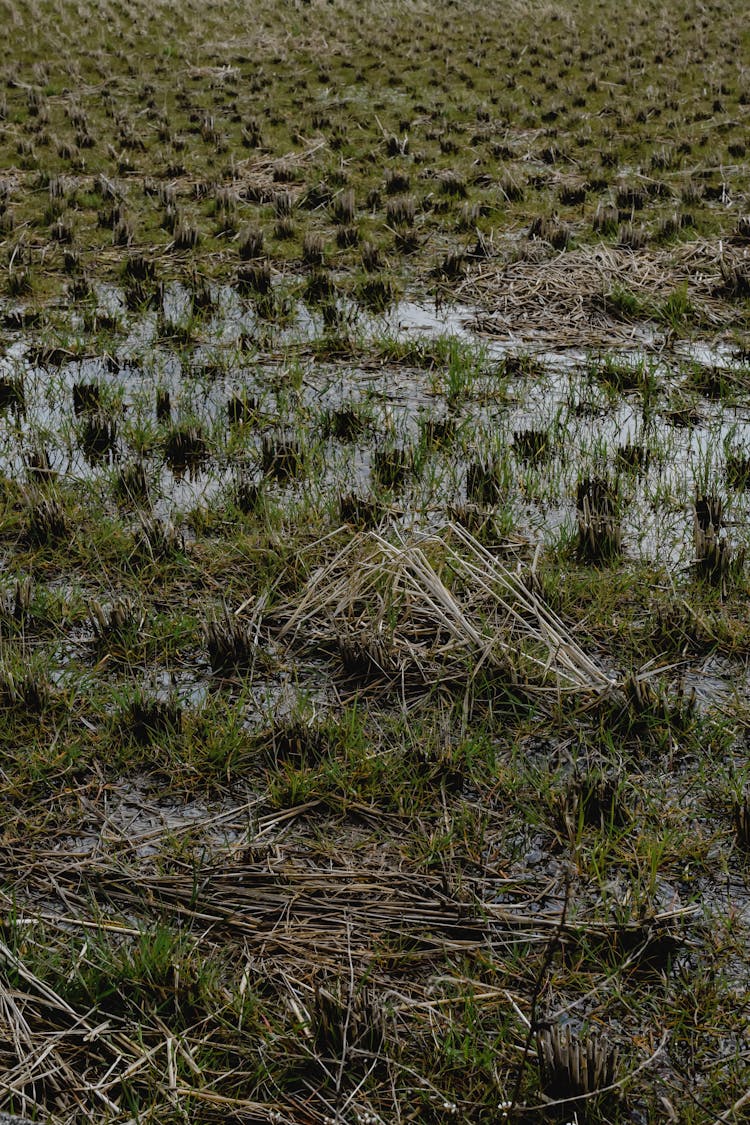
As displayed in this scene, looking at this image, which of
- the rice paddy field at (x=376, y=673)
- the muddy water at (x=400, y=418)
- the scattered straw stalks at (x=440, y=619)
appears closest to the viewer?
the rice paddy field at (x=376, y=673)

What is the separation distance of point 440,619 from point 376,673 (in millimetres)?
295

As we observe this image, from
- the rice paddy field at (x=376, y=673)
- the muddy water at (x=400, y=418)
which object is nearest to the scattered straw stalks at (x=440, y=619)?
the rice paddy field at (x=376, y=673)

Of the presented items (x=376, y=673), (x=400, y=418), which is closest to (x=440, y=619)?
(x=376, y=673)

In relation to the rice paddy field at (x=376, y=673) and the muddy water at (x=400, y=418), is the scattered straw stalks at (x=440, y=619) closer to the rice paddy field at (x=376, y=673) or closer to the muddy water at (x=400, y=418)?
the rice paddy field at (x=376, y=673)

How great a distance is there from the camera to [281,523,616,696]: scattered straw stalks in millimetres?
3252

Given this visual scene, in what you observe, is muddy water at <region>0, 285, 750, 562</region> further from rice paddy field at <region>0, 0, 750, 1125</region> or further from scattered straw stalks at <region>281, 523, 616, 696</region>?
scattered straw stalks at <region>281, 523, 616, 696</region>

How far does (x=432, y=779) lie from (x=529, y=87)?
45.6 feet

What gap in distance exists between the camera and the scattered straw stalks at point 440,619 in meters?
3.25

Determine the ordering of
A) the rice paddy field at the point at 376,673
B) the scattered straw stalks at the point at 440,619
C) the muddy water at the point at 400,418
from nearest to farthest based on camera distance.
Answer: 1. the rice paddy field at the point at 376,673
2. the scattered straw stalks at the point at 440,619
3. the muddy water at the point at 400,418

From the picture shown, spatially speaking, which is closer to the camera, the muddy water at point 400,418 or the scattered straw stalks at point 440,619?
the scattered straw stalks at point 440,619

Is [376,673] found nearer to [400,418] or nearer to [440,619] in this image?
[440,619]

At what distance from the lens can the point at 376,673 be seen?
333 cm

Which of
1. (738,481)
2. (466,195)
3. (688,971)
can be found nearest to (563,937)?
(688,971)

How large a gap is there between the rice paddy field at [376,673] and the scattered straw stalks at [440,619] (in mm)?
17
